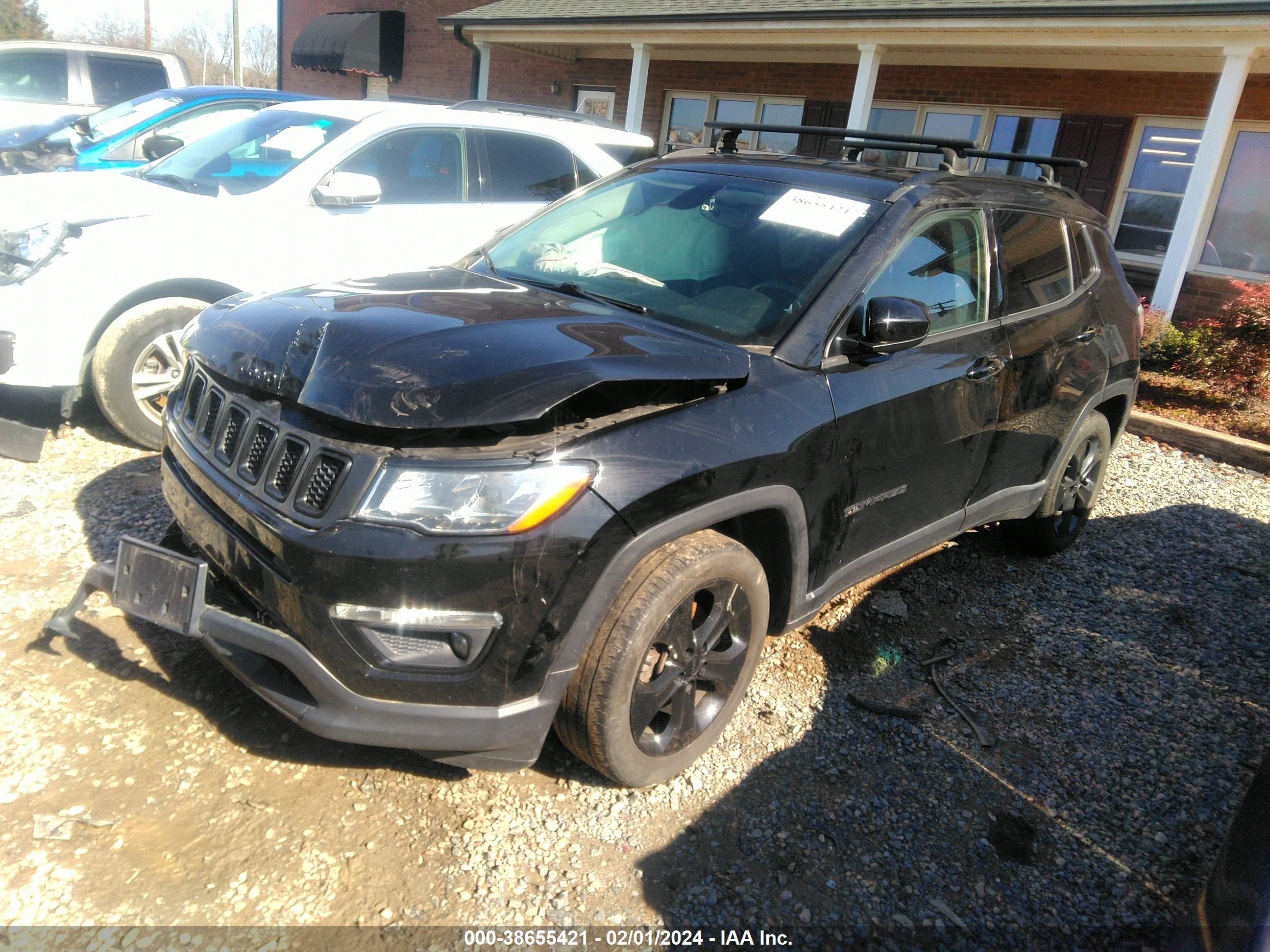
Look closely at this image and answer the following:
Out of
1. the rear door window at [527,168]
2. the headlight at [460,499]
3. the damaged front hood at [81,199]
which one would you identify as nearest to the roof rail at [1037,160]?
the headlight at [460,499]

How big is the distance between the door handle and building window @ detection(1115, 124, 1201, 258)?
28.7ft

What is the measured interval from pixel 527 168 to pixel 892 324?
3916mm

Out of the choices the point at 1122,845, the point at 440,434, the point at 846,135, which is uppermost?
the point at 846,135

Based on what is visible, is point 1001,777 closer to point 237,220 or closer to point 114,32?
point 237,220

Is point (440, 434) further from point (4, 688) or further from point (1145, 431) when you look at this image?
point (1145, 431)

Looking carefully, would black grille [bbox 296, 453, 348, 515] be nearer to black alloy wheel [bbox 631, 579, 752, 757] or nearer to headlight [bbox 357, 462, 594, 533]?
headlight [bbox 357, 462, 594, 533]

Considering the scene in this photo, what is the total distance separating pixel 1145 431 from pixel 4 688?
25.4 feet

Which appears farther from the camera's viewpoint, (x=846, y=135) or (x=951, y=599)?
(x=951, y=599)

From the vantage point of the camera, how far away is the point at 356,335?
2.53 meters

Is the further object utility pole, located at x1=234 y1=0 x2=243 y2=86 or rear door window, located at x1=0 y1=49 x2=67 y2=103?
utility pole, located at x1=234 y1=0 x2=243 y2=86

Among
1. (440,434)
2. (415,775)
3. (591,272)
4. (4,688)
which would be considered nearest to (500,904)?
(415,775)

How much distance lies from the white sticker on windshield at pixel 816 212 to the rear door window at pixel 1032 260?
0.79m

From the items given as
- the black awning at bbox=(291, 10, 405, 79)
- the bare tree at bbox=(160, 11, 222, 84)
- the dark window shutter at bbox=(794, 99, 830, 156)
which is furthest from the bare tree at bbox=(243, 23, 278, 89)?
the dark window shutter at bbox=(794, 99, 830, 156)

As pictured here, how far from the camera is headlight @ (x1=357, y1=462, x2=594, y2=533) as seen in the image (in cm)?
221
